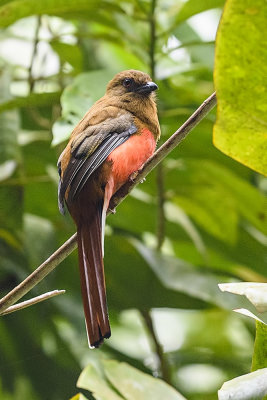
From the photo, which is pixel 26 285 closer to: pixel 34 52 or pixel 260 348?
pixel 260 348

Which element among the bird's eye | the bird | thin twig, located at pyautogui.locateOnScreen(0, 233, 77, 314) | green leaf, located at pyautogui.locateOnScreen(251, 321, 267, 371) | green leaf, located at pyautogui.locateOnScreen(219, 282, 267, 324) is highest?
green leaf, located at pyautogui.locateOnScreen(219, 282, 267, 324)

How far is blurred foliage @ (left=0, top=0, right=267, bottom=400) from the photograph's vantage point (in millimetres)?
2625

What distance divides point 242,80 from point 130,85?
179 centimetres

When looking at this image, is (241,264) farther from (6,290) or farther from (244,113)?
(244,113)

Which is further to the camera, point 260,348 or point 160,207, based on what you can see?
point 160,207

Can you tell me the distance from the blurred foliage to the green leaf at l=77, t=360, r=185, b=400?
494 mm

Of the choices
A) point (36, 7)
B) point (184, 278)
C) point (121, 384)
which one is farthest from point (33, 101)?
point (121, 384)

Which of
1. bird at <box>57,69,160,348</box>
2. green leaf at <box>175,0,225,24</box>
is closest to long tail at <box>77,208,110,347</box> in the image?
bird at <box>57,69,160,348</box>

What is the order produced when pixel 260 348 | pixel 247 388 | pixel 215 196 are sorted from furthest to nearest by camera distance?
pixel 215 196 → pixel 260 348 → pixel 247 388

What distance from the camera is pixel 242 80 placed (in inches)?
49.2

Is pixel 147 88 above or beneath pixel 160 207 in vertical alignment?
above

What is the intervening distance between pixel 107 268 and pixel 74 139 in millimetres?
607

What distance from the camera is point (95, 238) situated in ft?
6.54

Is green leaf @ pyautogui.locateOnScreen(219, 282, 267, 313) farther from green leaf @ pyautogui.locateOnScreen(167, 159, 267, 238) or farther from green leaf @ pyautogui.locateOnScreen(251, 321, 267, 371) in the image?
green leaf @ pyautogui.locateOnScreen(167, 159, 267, 238)
